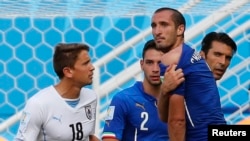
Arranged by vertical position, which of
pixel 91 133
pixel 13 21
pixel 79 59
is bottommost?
pixel 91 133

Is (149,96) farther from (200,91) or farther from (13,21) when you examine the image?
(13,21)

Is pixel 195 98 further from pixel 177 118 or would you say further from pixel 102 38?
pixel 102 38

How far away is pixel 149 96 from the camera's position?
10.9 ft

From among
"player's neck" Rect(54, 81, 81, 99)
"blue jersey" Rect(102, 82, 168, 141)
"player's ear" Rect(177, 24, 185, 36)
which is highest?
"player's ear" Rect(177, 24, 185, 36)

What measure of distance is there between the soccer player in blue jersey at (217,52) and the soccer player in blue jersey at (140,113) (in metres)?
0.26

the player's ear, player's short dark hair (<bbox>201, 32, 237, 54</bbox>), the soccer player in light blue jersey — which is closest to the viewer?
the player's ear

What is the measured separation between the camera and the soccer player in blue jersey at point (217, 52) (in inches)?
134

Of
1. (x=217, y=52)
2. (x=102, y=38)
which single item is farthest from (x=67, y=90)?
(x=102, y=38)

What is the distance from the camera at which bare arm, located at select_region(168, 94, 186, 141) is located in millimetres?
2715

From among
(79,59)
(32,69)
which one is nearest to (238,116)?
(32,69)

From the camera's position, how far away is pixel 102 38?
519 centimetres

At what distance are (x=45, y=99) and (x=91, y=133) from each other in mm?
A: 289

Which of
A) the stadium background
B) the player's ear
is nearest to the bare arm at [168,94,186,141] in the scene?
the player's ear

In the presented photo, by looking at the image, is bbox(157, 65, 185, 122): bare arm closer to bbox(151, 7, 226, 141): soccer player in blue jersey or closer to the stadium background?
bbox(151, 7, 226, 141): soccer player in blue jersey
